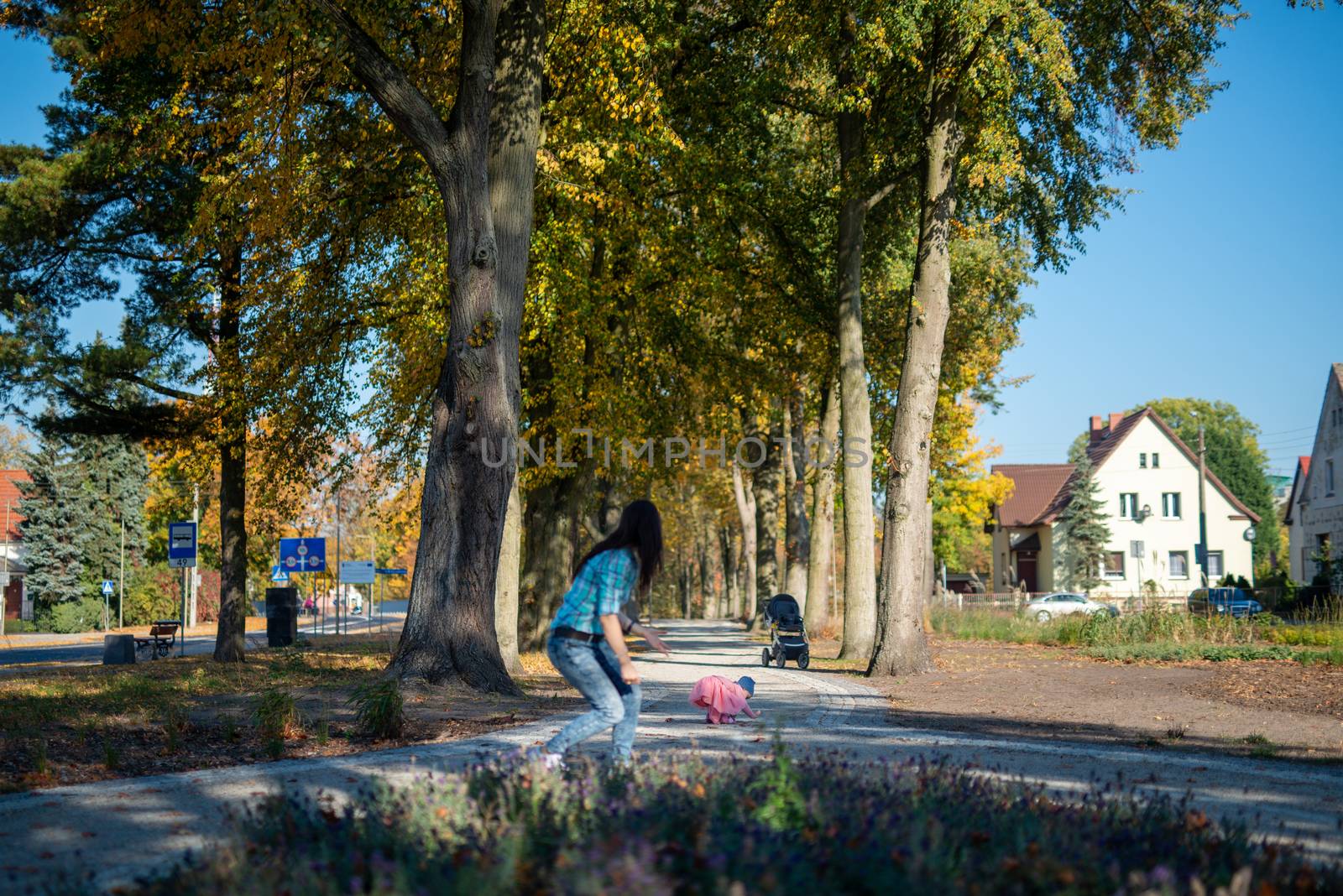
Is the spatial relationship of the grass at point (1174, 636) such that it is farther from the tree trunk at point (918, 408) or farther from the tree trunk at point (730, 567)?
the tree trunk at point (730, 567)

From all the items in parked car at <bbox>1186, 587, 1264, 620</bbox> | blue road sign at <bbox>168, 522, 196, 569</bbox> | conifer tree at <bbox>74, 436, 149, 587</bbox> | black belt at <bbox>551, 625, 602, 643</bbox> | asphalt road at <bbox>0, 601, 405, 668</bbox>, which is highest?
conifer tree at <bbox>74, 436, 149, 587</bbox>

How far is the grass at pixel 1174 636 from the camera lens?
19969 millimetres

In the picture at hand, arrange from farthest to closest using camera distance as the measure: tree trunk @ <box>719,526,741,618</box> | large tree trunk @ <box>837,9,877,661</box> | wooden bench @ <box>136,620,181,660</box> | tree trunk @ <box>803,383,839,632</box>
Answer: tree trunk @ <box>719,526,741,618</box> < tree trunk @ <box>803,383,839,632</box> < wooden bench @ <box>136,620,181,660</box> < large tree trunk @ <box>837,9,877,661</box>

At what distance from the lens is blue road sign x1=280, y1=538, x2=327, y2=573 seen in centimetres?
3531

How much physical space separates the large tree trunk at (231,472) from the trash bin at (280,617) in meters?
9.08

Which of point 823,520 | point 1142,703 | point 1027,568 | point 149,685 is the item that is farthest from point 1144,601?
point 1027,568

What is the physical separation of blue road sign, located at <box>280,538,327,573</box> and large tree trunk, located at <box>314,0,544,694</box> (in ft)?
75.5

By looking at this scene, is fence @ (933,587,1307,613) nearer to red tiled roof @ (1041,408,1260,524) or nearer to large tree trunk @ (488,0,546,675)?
red tiled roof @ (1041,408,1260,524)

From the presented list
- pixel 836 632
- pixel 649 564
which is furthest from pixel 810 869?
pixel 836 632

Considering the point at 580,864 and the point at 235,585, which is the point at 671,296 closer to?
the point at 235,585

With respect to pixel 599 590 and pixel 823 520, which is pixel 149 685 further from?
pixel 823 520

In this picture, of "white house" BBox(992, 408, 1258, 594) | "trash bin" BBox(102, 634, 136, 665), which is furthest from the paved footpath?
"white house" BBox(992, 408, 1258, 594)

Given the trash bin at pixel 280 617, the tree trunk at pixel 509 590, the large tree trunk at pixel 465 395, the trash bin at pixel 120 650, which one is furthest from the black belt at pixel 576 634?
the trash bin at pixel 280 617

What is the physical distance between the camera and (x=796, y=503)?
1383 inches
